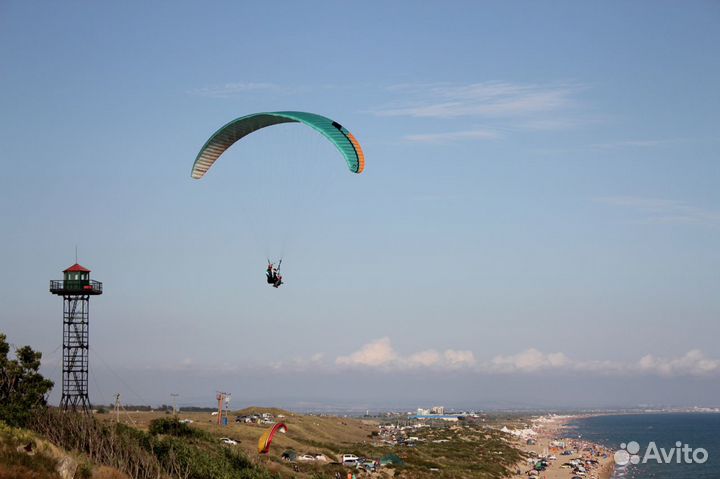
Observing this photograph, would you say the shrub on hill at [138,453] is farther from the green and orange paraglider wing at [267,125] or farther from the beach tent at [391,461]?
the beach tent at [391,461]

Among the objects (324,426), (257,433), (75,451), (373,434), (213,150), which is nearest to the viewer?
(75,451)

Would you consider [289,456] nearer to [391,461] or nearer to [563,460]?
[391,461]

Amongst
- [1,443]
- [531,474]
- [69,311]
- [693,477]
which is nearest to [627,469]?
[693,477]

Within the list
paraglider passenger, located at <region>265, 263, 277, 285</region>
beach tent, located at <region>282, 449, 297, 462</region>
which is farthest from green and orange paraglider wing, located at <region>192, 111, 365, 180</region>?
beach tent, located at <region>282, 449, 297, 462</region>

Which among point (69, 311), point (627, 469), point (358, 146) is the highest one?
point (358, 146)

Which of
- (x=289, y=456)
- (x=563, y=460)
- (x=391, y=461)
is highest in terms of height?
(x=289, y=456)

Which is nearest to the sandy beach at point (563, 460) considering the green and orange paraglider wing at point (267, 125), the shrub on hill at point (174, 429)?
the shrub on hill at point (174, 429)

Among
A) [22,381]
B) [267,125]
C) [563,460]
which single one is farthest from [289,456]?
[563,460]

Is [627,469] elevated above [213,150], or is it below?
below

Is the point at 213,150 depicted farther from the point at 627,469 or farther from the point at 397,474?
the point at 627,469
